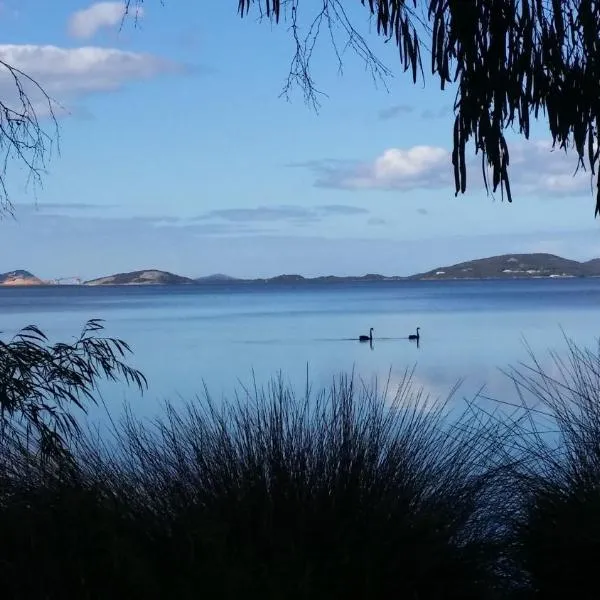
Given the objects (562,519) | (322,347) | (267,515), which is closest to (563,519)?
(562,519)

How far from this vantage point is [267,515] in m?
3.76

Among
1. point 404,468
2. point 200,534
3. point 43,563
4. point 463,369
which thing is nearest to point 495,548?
point 404,468

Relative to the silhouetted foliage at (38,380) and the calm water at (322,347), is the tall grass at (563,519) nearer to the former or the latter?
the silhouetted foliage at (38,380)

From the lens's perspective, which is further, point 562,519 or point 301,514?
point 562,519

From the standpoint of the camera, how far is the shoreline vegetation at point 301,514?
334 cm

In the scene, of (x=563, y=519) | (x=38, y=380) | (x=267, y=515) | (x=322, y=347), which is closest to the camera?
(x=267, y=515)

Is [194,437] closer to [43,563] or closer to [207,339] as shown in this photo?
[43,563]

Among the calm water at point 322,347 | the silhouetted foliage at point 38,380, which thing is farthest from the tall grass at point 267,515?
the calm water at point 322,347

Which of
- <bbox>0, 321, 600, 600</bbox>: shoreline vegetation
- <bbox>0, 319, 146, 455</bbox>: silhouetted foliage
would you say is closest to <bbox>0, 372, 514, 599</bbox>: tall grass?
<bbox>0, 321, 600, 600</bbox>: shoreline vegetation

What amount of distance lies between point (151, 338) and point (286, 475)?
28.9 m

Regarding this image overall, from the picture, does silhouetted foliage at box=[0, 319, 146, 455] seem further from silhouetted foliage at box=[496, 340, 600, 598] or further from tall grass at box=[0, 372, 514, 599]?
silhouetted foliage at box=[496, 340, 600, 598]

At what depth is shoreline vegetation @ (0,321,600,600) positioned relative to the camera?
3338mm

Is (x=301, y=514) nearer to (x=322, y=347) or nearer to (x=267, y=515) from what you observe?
(x=267, y=515)

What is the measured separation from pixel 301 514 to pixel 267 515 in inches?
5.1
